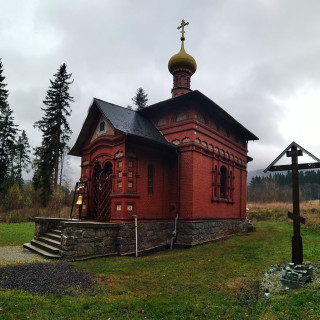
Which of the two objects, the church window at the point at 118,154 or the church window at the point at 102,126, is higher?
the church window at the point at 102,126

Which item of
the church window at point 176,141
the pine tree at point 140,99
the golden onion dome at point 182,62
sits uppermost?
the pine tree at point 140,99

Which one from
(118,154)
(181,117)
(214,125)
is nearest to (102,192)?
(118,154)

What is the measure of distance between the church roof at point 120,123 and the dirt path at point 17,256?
5402mm

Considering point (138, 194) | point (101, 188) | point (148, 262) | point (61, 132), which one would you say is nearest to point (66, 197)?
point (61, 132)

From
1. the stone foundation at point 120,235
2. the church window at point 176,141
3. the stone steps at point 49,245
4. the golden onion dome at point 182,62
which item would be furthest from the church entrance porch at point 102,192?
the golden onion dome at point 182,62

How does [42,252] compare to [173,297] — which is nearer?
[173,297]

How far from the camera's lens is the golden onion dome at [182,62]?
16.7 meters

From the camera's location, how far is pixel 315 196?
67.8m

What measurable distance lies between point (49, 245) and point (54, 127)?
67.0ft

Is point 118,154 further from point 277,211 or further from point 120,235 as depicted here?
point 277,211

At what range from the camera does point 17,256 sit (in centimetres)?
988

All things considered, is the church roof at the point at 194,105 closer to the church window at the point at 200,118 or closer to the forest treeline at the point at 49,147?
the church window at the point at 200,118

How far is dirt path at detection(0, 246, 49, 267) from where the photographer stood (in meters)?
8.94

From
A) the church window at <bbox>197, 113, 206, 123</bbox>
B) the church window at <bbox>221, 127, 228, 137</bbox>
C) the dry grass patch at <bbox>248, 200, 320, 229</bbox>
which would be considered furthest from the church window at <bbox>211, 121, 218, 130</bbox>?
the dry grass patch at <bbox>248, 200, 320, 229</bbox>
